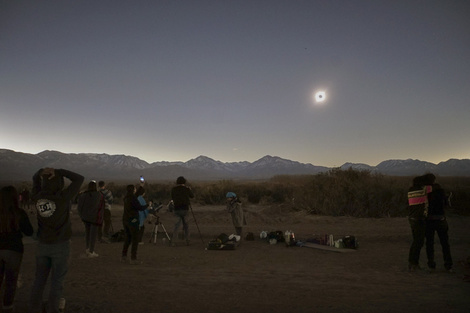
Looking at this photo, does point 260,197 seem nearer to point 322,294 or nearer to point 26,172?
point 322,294

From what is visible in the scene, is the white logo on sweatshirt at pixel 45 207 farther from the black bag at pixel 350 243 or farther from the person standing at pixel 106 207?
the black bag at pixel 350 243

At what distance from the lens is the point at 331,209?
62.5 ft

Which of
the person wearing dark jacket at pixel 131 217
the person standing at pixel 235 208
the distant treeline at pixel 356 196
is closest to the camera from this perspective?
the person wearing dark jacket at pixel 131 217

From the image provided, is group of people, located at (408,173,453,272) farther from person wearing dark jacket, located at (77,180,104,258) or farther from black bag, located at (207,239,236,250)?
person wearing dark jacket, located at (77,180,104,258)

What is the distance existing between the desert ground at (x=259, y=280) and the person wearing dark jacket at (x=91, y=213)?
47 centimetres

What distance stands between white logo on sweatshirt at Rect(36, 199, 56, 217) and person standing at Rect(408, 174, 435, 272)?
705 cm

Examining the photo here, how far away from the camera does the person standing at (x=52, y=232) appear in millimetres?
4504

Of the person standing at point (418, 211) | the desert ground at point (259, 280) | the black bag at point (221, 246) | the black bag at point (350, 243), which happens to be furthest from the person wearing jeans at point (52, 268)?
the black bag at point (350, 243)

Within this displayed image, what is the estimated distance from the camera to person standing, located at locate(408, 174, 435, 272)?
7.63 m

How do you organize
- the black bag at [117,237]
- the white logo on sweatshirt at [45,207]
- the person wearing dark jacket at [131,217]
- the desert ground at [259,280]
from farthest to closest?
the black bag at [117,237], the person wearing dark jacket at [131,217], the desert ground at [259,280], the white logo on sweatshirt at [45,207]

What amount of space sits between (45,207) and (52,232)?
34cm

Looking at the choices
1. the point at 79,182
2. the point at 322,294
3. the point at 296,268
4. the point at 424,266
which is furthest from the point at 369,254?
the point at 79,182

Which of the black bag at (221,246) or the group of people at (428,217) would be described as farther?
the black bag at (221,246)

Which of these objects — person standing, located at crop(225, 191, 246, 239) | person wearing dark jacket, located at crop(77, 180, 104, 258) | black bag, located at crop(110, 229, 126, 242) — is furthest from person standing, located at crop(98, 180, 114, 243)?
person standing, located at crop(225, 191, 246, 239)
